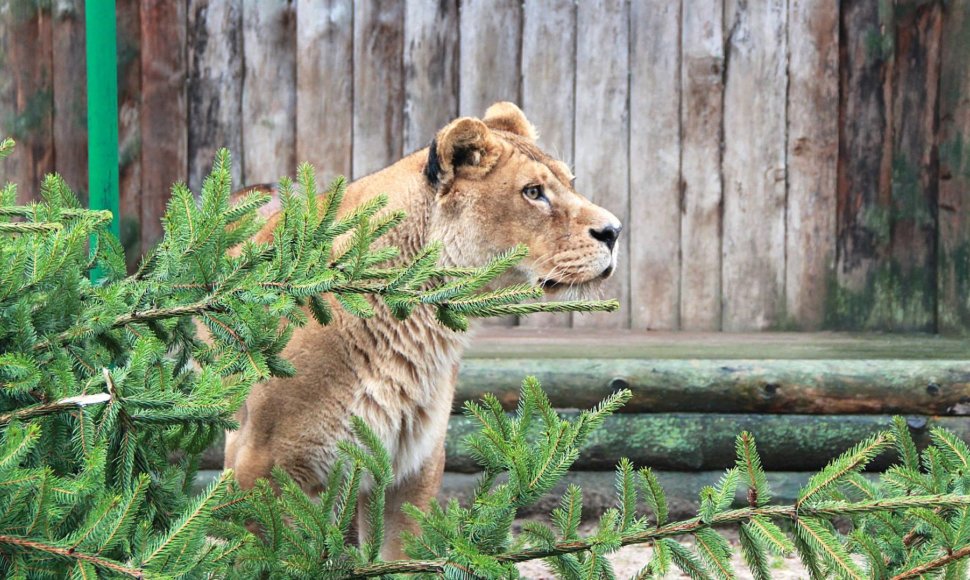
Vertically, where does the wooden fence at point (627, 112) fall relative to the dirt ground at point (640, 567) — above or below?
above

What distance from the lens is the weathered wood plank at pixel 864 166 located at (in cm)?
581

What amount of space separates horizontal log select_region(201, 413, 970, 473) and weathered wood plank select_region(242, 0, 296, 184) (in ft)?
5.71

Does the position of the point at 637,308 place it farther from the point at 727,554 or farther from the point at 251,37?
the point at 727,554

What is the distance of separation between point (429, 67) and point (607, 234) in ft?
Result: 8.69

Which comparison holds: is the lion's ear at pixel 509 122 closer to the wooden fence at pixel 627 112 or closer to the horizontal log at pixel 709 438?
the horizontal log at pixel 709 438

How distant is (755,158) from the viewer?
19.3 ft

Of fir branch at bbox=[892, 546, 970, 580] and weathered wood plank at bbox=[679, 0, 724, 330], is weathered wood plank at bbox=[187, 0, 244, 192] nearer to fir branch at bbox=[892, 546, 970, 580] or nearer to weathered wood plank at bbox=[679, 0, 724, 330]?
weathered wood plank at bbox=[679, 0, 724, 330]

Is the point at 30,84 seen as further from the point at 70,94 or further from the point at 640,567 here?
the point at 640,567

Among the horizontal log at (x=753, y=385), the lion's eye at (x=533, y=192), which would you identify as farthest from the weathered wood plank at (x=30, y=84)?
the lion's eye at (x=533, y=192)

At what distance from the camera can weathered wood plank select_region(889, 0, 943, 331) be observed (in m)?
5.79

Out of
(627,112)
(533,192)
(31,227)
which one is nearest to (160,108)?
(627,112)

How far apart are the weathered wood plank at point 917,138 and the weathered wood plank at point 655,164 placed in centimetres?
106

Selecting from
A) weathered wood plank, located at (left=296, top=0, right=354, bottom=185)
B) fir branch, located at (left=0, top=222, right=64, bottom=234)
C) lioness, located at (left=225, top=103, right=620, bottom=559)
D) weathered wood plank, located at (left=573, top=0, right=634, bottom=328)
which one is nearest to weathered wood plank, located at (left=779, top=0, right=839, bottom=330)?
weathered wood plank, located at (left=573, top=0, right=634, bottom=328)

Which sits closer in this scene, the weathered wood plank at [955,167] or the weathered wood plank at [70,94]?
the weathered wood plank at [955,167]
